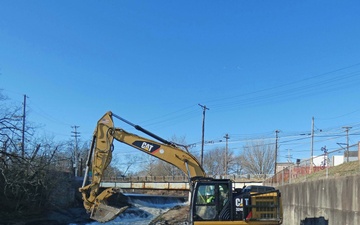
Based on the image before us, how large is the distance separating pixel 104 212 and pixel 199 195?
3976mm

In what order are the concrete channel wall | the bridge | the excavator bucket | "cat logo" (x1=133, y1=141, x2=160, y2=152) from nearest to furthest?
the concrete channel wall
the excavator bucket
"cat logo" (x1=133, y1=141, x2=160, y2=152)
the bridge

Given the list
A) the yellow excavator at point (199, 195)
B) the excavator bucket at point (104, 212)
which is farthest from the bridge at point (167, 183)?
the excavator bucket at point (104, 212)

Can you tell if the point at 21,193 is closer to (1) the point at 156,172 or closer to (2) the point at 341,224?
(2) the point at 341,224

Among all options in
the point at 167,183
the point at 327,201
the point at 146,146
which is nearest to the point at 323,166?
the point at 327,201

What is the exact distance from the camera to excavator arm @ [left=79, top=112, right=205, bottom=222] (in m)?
14.3

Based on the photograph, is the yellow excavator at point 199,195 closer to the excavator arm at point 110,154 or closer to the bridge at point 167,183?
the excavator arm at point 110,154

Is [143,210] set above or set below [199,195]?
below

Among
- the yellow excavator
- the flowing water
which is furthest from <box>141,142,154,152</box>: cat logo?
the flowing water

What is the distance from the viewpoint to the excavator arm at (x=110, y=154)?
47.0 feet

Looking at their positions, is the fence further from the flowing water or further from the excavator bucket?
the flowing water

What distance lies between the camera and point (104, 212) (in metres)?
13.9

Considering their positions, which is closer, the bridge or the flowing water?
the flowing water

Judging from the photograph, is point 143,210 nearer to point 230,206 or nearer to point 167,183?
point 167,183

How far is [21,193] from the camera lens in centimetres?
3706
